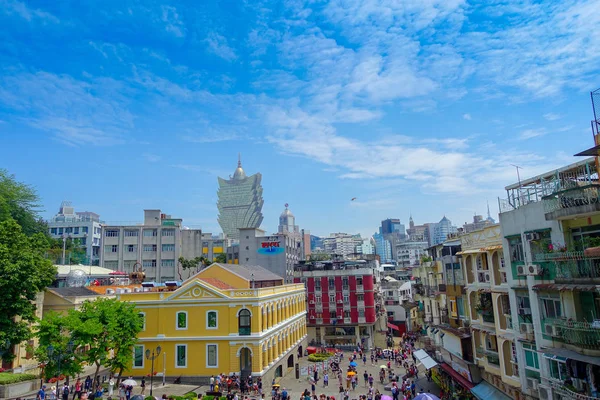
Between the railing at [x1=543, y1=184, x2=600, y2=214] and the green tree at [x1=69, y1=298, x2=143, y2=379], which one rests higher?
the railing at [x1=543, y1=184, x2=600, y2=214]

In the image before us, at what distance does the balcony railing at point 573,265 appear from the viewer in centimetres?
1466

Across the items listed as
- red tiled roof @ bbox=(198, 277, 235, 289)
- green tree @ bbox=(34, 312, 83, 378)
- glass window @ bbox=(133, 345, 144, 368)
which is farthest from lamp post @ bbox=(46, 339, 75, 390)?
red tiled roof @ bbox=(198, 277, 235, 289)

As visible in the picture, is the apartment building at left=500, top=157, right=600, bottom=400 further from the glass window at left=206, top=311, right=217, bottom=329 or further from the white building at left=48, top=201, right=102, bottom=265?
the white building at left=48, top=201, right=102, bottom=265

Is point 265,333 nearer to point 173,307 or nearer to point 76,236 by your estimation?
point 173,307

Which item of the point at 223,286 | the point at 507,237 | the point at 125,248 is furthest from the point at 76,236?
the point at 507,237

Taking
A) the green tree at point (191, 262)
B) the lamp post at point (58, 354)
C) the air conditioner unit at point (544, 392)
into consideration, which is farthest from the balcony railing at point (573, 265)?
the green tree at point (191, 262)

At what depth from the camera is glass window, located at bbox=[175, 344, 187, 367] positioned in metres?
35.8

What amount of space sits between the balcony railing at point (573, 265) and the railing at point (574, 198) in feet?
5.88

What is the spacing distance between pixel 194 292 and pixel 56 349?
1261 centimetres

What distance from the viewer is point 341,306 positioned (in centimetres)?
6544

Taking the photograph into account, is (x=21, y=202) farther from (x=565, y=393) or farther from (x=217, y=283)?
(x=565, y=393)

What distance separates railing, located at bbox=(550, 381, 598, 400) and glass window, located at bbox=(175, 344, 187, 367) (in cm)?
2865

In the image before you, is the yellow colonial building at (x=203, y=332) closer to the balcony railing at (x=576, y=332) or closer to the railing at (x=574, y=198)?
the balcony railing at (x=576, y=332)

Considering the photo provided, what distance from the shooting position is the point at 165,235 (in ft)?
273
